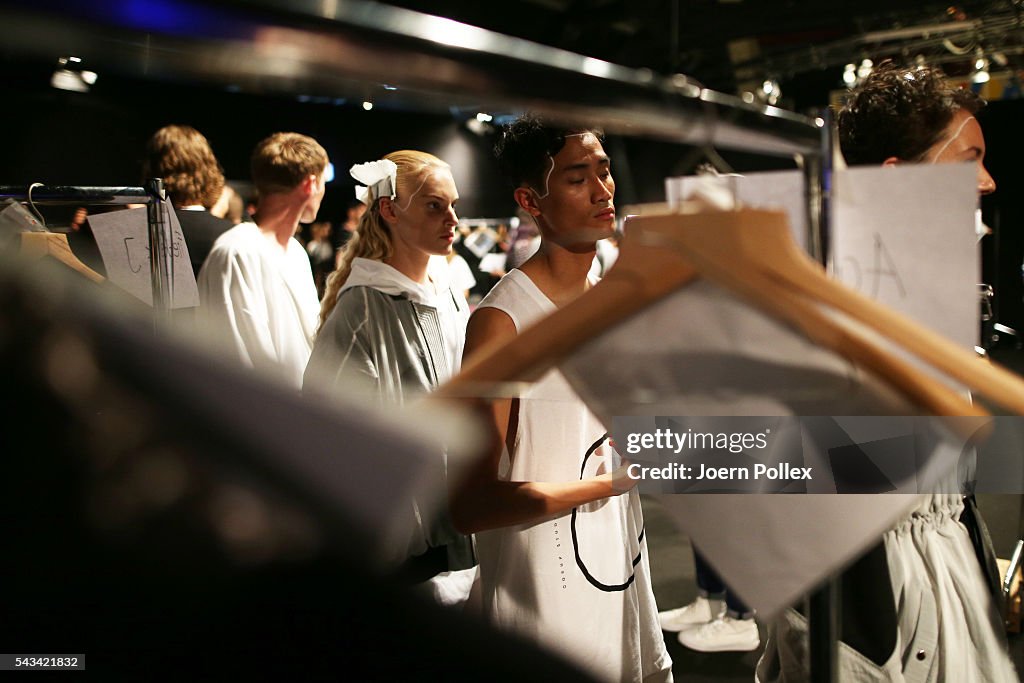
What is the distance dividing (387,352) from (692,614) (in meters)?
0.61

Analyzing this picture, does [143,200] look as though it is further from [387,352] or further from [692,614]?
[692,614]

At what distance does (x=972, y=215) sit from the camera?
0.74 meters

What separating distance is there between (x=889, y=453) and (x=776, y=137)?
300mm

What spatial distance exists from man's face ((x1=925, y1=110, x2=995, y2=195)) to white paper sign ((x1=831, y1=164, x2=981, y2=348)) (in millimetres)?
138

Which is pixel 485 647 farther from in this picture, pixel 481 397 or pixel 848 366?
pixel 848 366

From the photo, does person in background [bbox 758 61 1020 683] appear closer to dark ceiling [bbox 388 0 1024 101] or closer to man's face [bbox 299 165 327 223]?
man's face [bbox 299 165 327 223]

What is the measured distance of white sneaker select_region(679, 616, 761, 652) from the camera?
1.08 metres

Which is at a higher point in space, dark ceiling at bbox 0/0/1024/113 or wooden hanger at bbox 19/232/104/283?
dark ceiling at bbox 0/0/1024/113

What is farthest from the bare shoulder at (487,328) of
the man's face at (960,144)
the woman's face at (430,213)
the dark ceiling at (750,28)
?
the dark ceiling at (750,28)

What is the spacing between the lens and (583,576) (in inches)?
34.8

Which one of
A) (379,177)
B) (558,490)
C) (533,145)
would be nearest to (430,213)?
(379,177)

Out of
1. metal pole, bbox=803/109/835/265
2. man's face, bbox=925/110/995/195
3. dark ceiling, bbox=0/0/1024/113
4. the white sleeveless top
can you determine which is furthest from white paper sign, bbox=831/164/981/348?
dark ceiling, bbox=0/0/1024/113

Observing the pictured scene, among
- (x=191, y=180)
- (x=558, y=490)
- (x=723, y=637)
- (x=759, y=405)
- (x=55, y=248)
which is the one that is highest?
(x=191, y=180)

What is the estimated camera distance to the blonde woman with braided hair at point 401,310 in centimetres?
101
